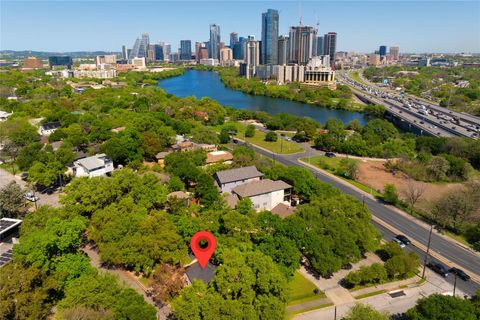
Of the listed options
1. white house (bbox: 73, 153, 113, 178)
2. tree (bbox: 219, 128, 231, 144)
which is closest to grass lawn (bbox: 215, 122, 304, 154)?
tree (bbox: 219, 128, 231, 144)

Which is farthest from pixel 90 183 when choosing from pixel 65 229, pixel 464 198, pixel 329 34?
pixel 329 34

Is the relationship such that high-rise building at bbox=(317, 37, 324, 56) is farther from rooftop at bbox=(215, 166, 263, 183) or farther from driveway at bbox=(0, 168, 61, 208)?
driveway at bbox=(0, 168, 61, 208)

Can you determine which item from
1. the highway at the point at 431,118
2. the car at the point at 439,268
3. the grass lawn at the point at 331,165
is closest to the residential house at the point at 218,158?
the grass lawn at the point at 331,165

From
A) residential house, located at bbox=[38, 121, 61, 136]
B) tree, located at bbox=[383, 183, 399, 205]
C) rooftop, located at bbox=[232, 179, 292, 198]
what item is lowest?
tree, located at bbox=[383, 183, 399, 205]

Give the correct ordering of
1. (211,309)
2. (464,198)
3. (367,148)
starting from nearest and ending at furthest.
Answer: (211,309)
(464,198)
(367,148)

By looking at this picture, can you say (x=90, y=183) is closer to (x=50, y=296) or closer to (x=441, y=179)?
(x=50, y=296)

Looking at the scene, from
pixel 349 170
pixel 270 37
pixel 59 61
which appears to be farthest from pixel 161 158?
pixel 59 61

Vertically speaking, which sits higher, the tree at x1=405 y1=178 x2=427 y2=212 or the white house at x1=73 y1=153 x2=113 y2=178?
the white house at x1=73 y1=153 x2=113 y2=178
